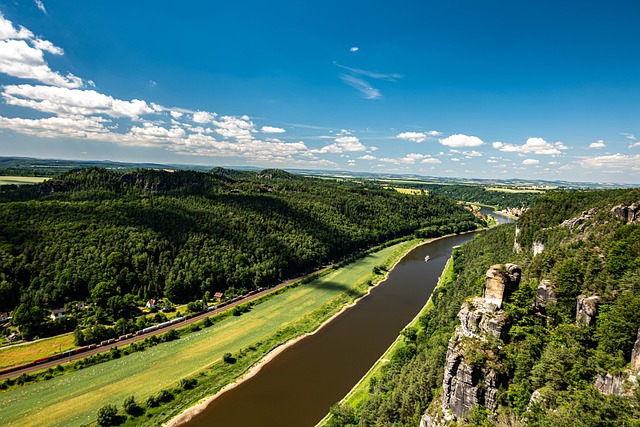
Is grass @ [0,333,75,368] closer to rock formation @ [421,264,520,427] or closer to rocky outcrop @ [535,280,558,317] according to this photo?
rock formation @ [421,264,520,427]

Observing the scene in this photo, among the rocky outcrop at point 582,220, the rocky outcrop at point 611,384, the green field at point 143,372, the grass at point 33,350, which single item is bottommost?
the grass at point 33,350

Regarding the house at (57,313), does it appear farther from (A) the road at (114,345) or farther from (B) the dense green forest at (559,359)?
(B) the dense green forest at (559,359)

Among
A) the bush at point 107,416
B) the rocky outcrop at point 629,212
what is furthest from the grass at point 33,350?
the rocky outcrop at point 629,212

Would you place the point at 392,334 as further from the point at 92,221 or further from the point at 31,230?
the point at 31,230

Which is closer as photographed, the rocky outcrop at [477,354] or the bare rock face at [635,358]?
the bare rock face at [635,358]

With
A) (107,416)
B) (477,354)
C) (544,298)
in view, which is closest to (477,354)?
(477,354)
